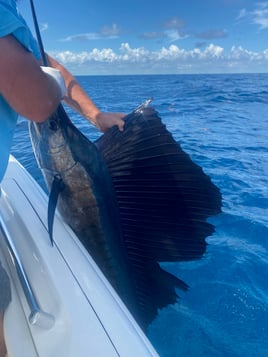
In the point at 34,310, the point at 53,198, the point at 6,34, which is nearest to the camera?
the point at 6,34

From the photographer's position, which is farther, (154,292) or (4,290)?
(154,292)

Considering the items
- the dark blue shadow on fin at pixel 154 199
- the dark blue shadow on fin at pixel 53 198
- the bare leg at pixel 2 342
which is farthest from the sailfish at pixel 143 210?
the bare leg at pixel 2 342

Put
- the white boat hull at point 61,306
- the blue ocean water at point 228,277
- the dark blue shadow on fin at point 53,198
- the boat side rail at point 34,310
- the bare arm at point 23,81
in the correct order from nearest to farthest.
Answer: the bare arm at point 23,81, the white boat hull at point 61,306, the boat side rail at point 34,310, the dark blue shadow on fin at point 53,198, the blue ocean water at point 228,277

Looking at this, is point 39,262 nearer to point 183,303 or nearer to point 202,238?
point 202,238

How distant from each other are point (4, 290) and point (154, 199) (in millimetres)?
836

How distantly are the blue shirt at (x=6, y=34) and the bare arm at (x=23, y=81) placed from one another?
0.03m

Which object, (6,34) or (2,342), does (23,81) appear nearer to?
(6,34)

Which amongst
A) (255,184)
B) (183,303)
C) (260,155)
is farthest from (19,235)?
(260,155)

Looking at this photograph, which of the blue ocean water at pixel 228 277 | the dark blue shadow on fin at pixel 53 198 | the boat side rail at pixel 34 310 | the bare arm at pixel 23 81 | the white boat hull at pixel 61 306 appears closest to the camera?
the bare arm at pixel 23 81

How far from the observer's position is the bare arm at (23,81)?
84 cm

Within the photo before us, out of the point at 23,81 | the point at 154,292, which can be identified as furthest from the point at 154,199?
the point at 23,81

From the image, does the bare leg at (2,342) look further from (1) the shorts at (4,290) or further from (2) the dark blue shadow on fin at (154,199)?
(2) the dark blue shadow on fin at (154,199)

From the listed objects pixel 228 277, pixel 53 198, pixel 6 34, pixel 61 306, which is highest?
pixel 6 34

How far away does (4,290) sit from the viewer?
4.01ft
